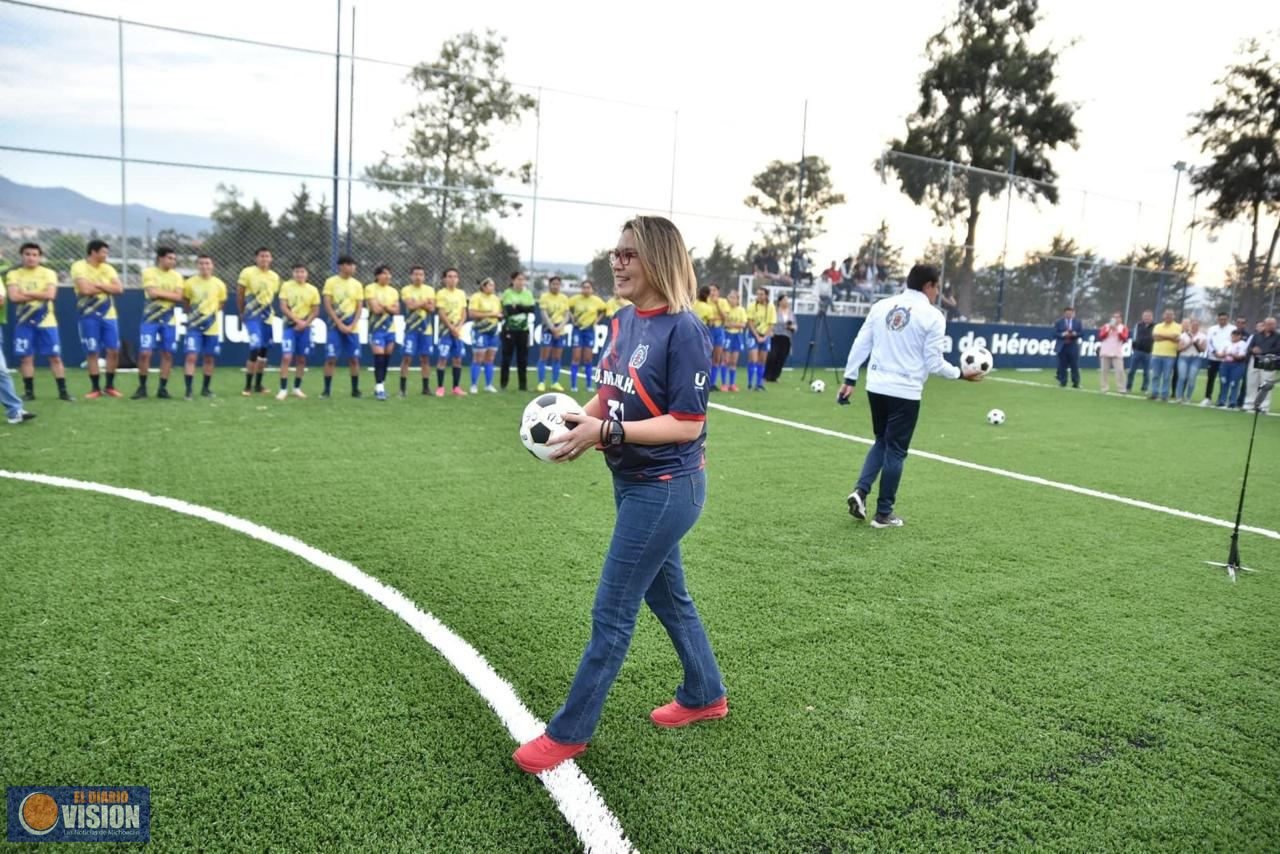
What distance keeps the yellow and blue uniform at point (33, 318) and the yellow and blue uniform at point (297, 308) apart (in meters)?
2.69

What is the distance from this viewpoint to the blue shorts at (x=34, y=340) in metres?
10.0

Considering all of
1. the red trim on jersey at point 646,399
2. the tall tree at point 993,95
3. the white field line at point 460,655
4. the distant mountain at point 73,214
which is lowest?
the white field line at point 460,655

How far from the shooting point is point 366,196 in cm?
1463

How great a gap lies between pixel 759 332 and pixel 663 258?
13490 mm

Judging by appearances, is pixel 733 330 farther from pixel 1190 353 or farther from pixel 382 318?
pixel 1190 353

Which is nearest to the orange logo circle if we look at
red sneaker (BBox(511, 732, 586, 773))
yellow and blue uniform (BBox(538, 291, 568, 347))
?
red sneaker (BBox(511, 732, 586, 773))

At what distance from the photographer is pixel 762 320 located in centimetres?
1597

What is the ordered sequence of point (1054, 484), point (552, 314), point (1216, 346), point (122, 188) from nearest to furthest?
point (1054, 484)
point (122, 188)
point (552, 314)
point (1216, 346)

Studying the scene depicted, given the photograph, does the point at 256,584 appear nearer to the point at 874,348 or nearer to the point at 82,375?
the point at 874,348

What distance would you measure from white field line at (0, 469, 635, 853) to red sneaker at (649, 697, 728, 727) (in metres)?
0.46

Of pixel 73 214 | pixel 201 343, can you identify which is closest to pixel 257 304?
pixel 201 343

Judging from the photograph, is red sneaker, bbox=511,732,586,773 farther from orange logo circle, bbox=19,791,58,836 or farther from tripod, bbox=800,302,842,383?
tripod, bbox=800,302,842,383

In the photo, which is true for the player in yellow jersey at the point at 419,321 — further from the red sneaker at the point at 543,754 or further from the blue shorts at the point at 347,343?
the red sneaker at the point at 543,754

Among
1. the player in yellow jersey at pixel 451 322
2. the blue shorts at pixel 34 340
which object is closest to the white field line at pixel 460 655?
the blue shorts at pixel 34 340
